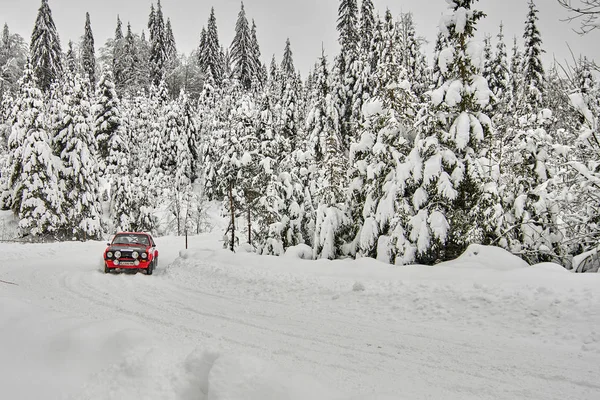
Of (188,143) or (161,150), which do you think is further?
(188,143)

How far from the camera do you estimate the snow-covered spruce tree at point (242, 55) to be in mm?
65500

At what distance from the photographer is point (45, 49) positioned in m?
54.4

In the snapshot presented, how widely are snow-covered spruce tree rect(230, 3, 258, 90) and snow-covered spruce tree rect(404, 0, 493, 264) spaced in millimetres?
56919

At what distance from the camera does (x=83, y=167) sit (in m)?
31.1

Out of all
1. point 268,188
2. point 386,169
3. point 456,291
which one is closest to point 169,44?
point 268,188

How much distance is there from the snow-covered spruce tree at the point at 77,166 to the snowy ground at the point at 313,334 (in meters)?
20.1

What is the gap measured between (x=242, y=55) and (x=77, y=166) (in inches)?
1694

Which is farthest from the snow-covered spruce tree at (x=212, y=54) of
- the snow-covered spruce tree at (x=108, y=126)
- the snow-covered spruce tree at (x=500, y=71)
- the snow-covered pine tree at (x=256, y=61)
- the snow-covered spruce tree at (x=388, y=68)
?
the snow-covered spruce tree at (x=388, y=68)

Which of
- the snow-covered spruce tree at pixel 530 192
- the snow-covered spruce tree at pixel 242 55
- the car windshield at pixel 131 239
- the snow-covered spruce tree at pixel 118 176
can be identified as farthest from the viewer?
the snow-covered spruce tree at pixel 242 55

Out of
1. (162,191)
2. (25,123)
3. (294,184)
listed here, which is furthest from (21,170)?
(294,184)

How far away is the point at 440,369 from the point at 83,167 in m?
33.1

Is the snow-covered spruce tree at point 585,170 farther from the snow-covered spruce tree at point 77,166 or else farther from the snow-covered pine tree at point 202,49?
the snow-covered pine tree at point 202,49

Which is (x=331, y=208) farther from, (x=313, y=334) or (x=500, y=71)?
(x=500, y=71)

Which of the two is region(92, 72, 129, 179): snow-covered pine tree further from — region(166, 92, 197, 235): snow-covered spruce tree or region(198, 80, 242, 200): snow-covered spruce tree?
region(198, 80, 242, 200): snow-covered spruce tree
